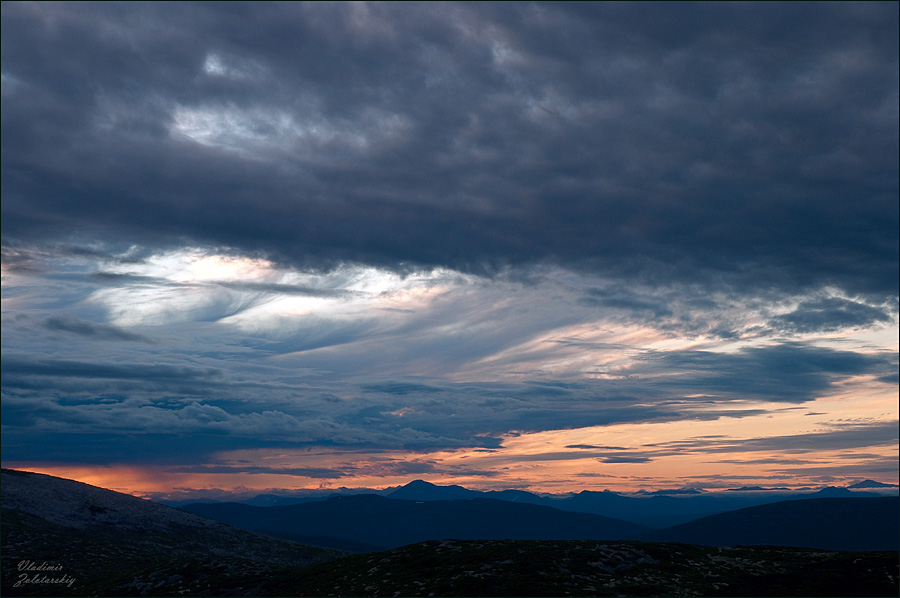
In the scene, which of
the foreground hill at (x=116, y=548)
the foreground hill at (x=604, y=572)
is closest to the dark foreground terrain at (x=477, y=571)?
the foreground hill at (x=604, y=572)

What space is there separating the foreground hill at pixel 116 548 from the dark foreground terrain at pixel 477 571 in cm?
47

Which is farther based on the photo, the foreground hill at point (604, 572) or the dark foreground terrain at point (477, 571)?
the dark foreground terrain at point (477, 571)

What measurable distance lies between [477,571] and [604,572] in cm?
1457

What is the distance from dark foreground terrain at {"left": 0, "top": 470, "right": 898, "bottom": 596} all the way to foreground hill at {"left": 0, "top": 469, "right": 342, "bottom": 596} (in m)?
0.47

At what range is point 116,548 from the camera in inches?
5310

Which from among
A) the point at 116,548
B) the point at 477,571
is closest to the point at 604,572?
the point at 477,571

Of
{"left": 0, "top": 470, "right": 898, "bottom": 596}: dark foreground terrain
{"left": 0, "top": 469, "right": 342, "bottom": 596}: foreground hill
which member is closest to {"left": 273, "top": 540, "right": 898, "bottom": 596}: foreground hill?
{"left": 0, "top": 470, "right": 898, "bottom": 596}: dark foreground terrain

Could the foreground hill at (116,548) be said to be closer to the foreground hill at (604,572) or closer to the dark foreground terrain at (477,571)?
the dark foreground terrain at (477,571)

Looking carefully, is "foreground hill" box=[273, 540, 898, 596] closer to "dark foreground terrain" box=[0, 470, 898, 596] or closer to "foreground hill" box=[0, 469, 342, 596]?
"dark foreground terrain" box=[0, 470, 898, 596]

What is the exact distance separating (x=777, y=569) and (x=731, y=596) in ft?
42.5

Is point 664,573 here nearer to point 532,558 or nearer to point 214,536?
point 532,558

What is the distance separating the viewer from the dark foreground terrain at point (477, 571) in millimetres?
62969

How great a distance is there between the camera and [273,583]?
277ft

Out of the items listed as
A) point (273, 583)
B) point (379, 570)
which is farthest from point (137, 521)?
point (379, 570)
